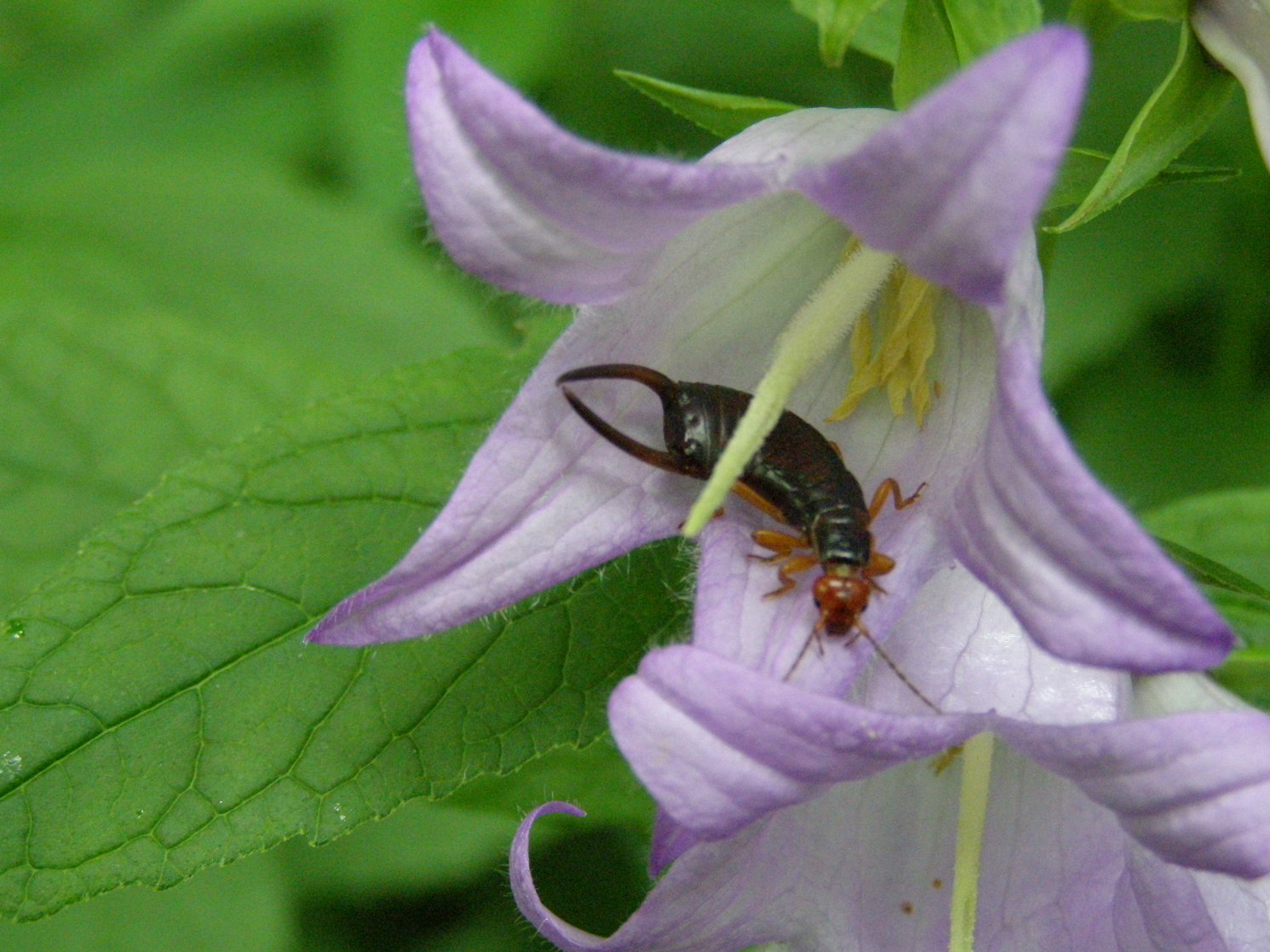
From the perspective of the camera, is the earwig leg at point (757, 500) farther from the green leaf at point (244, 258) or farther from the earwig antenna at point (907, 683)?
the green leaf at point (244, 258)

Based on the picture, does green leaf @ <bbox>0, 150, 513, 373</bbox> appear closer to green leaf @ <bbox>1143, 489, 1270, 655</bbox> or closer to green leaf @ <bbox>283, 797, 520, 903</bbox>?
green leaf @ <bbox>283, 797, 520, 903</bbox>

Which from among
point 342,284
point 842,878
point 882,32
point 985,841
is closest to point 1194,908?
point 985,841

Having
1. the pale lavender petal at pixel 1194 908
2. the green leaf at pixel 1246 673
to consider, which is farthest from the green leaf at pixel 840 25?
the pale lavender petal at pixel 1194 908

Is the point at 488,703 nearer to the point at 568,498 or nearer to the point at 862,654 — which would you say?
the point at 568,498

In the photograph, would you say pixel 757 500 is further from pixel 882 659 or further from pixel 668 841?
pixel 668 841

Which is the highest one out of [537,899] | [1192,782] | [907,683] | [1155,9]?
[1155,9]

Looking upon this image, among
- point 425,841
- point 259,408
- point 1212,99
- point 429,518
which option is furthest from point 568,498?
point 425,841

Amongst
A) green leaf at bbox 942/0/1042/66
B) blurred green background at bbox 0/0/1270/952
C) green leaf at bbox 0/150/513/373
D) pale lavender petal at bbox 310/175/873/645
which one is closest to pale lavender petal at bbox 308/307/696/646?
pale lavender petal at bbox 310/175/873/645

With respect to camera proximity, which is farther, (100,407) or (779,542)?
(100,407)
